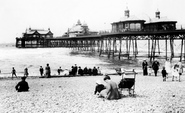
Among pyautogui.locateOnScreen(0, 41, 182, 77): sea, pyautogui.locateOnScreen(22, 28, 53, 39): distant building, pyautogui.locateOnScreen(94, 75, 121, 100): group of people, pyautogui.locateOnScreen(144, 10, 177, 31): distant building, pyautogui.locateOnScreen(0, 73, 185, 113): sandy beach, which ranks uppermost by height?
pyautogui.locateOnScreen(22, 28, 53, 39): distant building

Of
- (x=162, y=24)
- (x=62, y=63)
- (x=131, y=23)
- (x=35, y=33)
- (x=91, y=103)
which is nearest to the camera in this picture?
(x=91, y=103)

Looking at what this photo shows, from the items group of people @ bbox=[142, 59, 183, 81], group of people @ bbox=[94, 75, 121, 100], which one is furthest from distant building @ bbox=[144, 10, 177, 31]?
group of people @ bbox=[94, 75, 121, 100]

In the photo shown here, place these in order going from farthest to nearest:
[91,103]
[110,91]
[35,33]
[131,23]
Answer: [35,33]
[131,23]
[110,91]
[91,103]

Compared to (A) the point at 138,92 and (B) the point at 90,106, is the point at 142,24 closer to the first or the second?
(A) the point at 138,92

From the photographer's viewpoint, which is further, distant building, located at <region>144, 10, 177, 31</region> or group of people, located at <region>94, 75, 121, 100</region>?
distant building, located at <region>144, 10, 177, 31</region>

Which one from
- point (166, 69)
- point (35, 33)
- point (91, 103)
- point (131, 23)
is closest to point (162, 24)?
point (131, 23)

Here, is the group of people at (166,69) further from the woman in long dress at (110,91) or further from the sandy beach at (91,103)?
the woman in long dress at (110,91)

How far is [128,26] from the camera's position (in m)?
46.0

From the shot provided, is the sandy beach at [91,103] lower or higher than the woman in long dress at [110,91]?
lower

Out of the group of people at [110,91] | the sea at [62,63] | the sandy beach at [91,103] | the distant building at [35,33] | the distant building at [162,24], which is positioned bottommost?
the sea at [62,63]

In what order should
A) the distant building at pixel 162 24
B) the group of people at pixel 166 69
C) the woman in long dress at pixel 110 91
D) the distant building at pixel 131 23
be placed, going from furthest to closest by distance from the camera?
the distant building at pixel 131 23
the distant building at pixel 162 24
the group of people at pixel 166 69
the woman in long dress at pixel 110 91

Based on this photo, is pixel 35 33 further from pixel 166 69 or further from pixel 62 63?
pixel 166 69

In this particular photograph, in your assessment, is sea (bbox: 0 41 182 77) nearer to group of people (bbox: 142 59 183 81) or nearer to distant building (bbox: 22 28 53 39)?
group of people (bbox: 142 59 183 81)

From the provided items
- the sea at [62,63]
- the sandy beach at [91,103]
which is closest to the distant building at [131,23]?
the sea at [62,63]
